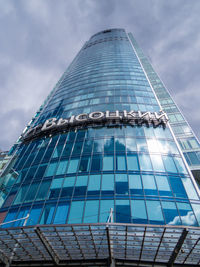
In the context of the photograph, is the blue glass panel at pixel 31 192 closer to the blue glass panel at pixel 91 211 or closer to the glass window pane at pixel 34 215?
the glass window pane at pixel 34 215

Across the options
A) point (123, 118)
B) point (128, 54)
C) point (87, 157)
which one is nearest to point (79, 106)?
point (123, 118)

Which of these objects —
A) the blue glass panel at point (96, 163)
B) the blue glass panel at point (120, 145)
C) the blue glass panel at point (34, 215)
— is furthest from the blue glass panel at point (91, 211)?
the blue glass panel at point (120, 145)

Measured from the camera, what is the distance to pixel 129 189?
2145 centimetres

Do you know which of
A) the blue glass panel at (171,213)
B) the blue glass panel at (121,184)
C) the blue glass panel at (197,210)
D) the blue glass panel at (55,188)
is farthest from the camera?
the blue glass panel at (55,188)

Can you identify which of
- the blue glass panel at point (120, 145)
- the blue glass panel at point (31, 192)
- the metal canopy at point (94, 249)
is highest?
the blue glass panel at point (120, 145)

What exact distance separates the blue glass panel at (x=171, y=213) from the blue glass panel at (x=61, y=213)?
1037 centimetres

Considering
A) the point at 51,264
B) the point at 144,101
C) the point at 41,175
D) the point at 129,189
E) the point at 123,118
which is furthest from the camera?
the point at 144,101

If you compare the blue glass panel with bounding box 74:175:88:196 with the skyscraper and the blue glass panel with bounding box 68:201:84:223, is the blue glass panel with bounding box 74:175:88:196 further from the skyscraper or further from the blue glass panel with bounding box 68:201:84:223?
the blue glass panel with bounding box 68:201:84:223

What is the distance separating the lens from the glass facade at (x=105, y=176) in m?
19.6

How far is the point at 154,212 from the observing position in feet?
63.0

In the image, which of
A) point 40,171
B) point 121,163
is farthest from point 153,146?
point 40,171

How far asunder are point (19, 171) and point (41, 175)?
5.24m

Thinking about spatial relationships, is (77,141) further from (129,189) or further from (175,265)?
(175,265)

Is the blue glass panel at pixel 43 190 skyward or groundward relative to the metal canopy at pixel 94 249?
skyward
